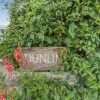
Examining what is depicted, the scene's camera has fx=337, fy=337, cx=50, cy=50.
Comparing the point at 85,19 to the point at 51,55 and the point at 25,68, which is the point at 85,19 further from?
the point at 25,68

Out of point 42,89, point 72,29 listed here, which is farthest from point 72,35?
point 42,89

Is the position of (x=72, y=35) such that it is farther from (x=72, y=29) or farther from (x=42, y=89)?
(x=42, y=89)

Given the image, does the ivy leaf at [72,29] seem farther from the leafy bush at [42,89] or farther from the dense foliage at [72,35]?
the leafy bush at [42,89]

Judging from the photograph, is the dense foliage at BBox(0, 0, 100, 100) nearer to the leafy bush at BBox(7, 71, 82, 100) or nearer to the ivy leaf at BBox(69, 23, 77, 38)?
the ivy leaf at BBox(69, 23, 77, 38)

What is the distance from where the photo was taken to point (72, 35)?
8.98 feet

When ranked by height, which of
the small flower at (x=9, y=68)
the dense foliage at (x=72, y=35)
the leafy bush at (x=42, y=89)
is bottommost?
the leafy bush at (x=42, y=89)

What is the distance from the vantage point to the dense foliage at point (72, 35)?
2.72 m

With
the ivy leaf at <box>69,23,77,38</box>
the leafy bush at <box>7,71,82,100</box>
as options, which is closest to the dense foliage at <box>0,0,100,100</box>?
the ivy leaf at <box>69,23,77,38</box>

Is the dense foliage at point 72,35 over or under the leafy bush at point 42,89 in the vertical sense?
over

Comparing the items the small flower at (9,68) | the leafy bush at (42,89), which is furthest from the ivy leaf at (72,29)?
the small flower at (9,68)

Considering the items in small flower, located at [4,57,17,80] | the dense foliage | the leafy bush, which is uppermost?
the dense foliage

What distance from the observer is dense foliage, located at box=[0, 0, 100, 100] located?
272cm

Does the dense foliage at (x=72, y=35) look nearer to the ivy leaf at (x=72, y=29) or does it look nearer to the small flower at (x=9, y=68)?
the ivy leaf at (x=72, y=29)

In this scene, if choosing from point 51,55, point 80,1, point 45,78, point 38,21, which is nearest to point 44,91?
point 45,78
